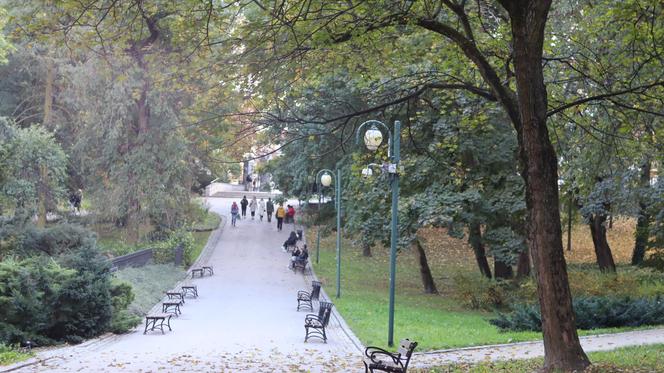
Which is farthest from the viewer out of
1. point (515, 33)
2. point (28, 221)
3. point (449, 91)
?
point (28, 221)

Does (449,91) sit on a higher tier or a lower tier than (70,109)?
lower

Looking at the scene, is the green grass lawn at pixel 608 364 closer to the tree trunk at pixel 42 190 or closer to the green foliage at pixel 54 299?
the green foliage at pixel 54 299

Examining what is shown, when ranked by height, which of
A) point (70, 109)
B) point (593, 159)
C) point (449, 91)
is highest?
point (70, 109)

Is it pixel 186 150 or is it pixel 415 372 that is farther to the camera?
pixel 186 150

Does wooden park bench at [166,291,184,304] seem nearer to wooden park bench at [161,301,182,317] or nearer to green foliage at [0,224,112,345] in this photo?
wooden park bench at [161,301,182,317]

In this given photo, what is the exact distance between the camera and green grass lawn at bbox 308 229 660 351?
15.4 meters

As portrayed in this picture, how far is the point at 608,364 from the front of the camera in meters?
10.2

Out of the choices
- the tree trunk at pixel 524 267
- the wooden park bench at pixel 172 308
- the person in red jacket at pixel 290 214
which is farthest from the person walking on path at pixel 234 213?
the wooden park bench at pixel 172 308

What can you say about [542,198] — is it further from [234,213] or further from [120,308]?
[234,213]

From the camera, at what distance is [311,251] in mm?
40062

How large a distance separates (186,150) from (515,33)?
26.6 metres

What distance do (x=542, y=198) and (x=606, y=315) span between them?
7993mm

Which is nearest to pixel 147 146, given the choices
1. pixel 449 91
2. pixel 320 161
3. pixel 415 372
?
pixel 320 161

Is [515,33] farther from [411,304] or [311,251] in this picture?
[311,251]
